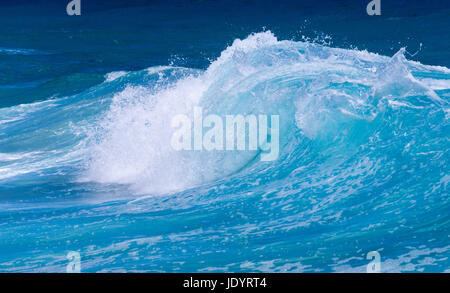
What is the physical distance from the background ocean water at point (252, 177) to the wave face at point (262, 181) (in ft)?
0.05

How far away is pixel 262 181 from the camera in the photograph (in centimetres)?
629

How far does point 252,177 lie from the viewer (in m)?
6.41

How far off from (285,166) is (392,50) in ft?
29.4

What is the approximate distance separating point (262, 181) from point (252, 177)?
150mm

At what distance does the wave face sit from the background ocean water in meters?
0.02

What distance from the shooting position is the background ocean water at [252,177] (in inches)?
189

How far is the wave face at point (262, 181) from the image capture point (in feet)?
15.7

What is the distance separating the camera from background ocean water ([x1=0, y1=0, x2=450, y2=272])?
480cm

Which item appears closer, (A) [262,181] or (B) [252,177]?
(A) [262,181]
